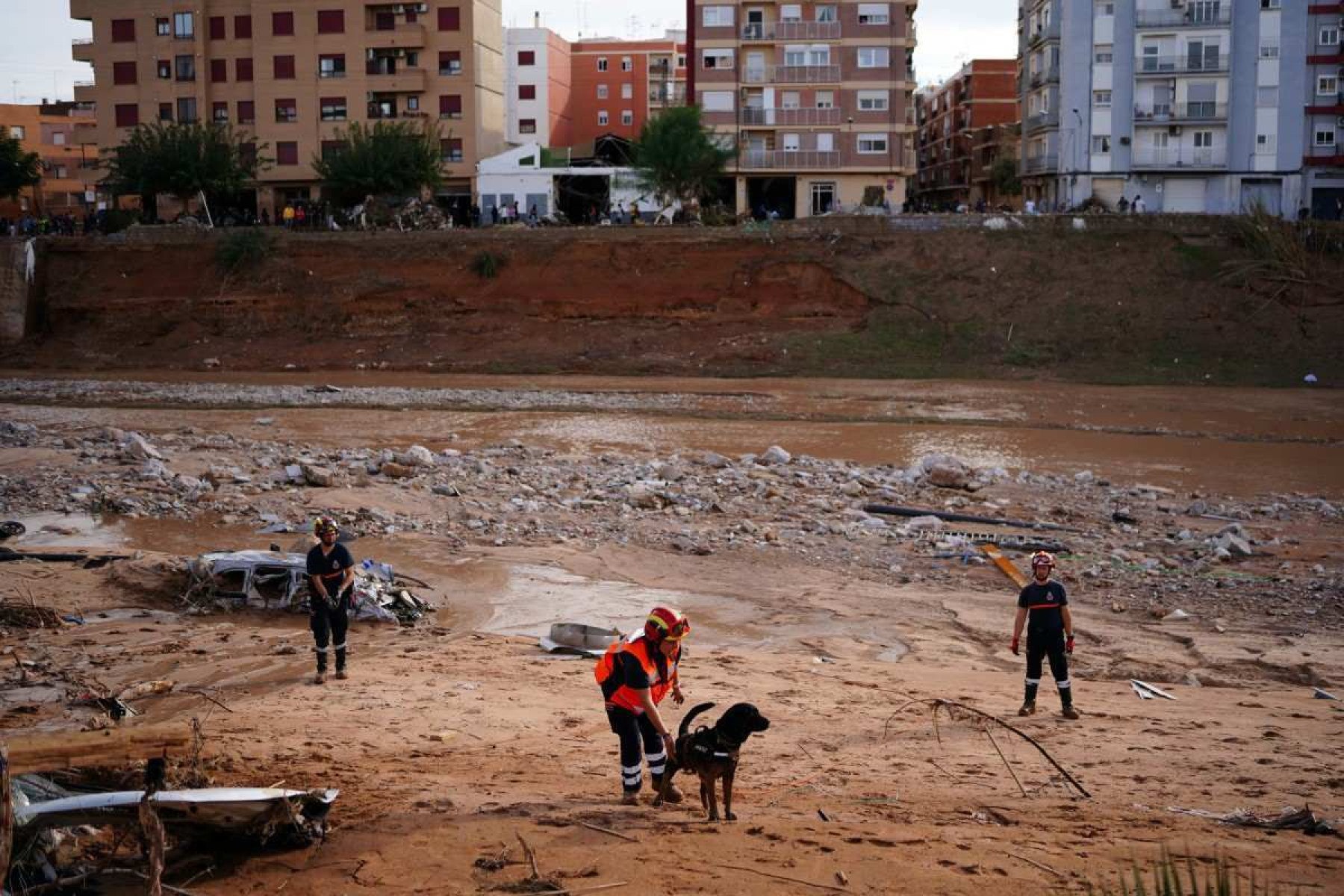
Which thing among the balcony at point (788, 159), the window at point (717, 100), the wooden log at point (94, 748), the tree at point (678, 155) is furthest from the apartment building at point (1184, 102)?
the wooden log at point (94, 748)

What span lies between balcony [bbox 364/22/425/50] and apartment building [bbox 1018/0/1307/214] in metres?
30.7

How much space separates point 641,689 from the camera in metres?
8.24

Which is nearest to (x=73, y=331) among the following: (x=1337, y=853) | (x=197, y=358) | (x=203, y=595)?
(x=197, y=358)

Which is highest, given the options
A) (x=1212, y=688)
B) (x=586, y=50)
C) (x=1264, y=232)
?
(x=586, y=50)

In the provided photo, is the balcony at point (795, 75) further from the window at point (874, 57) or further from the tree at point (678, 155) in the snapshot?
the tree at point (678, 155)

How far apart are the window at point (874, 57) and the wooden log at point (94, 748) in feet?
194

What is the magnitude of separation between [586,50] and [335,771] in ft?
274

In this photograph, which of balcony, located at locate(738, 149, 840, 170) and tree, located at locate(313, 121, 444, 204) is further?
balcony, located at locate(738, 149, 840, 170)

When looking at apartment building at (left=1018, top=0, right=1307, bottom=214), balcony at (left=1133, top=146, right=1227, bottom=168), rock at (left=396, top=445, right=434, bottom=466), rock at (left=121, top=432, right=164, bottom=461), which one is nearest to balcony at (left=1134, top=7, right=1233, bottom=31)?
apartment building at (left=1018, top=0, right=1307, bottom=214)

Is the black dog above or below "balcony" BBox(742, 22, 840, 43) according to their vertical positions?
below

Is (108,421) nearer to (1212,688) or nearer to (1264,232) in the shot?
(1212,688)

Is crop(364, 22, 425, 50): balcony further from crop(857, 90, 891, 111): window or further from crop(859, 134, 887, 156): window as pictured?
crop(859, 134, 887, 156): window

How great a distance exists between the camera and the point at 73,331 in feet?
172

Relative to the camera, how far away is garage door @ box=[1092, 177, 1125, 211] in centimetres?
6028
